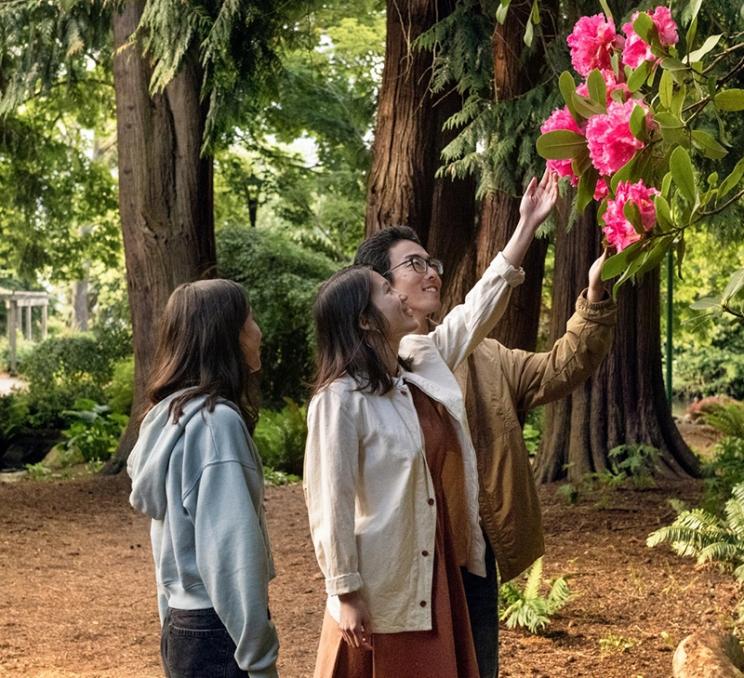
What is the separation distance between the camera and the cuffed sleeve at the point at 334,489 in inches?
111

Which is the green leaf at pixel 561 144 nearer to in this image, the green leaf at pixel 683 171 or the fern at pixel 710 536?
the green leaf at pixel 683 171

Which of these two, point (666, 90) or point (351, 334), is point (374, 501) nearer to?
point (351, 334)

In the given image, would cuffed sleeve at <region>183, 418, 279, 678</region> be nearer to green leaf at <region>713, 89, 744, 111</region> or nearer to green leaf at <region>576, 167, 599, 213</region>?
green leaf at <region>576, 167, 599, 213</region>

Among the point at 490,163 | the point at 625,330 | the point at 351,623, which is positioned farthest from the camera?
the point at 625,330

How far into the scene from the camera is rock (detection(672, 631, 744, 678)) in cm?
439

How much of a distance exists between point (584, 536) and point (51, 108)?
10.4 m

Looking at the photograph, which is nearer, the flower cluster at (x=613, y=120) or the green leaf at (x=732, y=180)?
the green leaf at (x=732, y=180)

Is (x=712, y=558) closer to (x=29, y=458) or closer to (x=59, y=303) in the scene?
(x=29, y=458)

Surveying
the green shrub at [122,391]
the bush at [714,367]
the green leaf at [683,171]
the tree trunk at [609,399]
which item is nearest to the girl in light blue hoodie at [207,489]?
the green leaf at [683,171]

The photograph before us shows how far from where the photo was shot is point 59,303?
52500 mm

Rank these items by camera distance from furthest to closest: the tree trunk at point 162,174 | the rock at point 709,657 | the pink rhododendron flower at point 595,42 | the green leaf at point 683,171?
1. the tree trunk at point 162,174
2. the rock at point 709,657
3. the pink rhododendron flower at point 595,42
4. the green leaf at point 683,171

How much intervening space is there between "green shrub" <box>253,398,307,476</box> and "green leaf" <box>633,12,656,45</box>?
31.8ft

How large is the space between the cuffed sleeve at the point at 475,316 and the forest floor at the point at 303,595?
2.19m

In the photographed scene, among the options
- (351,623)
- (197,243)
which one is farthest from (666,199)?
(197,243)
